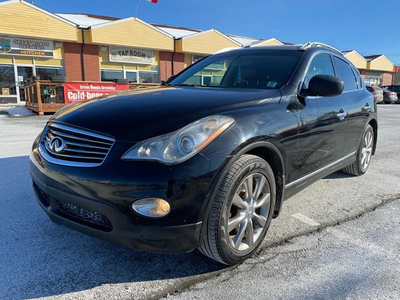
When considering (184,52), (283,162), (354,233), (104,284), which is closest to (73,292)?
(104,284)

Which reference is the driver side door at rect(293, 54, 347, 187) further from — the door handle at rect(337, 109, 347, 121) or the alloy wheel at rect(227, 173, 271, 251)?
the alloy wheel at rect(227, 173, 271, 251)

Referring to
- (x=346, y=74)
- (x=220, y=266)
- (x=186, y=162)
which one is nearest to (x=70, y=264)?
(x=220, y=266)

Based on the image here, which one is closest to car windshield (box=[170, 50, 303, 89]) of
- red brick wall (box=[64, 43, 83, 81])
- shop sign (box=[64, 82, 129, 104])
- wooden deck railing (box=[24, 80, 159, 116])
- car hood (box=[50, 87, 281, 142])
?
car hood (box=[50, 87, 281, 142])

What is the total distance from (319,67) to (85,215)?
2767 mm

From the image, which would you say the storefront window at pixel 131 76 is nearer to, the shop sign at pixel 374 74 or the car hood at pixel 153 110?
the car hood at pixel 153 110

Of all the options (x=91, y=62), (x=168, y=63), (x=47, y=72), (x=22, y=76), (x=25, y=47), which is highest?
(x=25, y=47)

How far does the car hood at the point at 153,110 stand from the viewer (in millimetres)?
2014

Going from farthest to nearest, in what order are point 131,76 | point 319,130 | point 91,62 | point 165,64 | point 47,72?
point 165,64, point 131,76, point 91,62, point 47,72, point 319,130

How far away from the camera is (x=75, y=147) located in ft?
6.97

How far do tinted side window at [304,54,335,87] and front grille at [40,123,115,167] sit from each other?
2023 millimetres

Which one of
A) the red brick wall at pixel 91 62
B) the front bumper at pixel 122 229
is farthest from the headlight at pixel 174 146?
the red brick wall at pixel 91 62

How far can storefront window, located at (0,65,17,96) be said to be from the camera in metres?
17.5

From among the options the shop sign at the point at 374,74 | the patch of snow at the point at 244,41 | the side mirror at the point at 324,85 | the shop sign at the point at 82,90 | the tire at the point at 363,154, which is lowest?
the tire at the point at 363,154

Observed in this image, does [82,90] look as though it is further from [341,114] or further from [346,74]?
[341,114]
